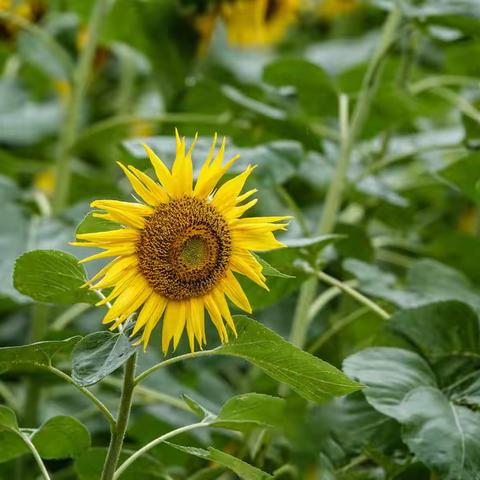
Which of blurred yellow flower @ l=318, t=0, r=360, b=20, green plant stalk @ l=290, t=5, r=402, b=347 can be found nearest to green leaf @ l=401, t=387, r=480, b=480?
green plant stalk @ l=290, t=5, r=402, b=347

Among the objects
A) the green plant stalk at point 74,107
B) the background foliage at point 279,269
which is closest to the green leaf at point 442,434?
the background foliage at point 279,269

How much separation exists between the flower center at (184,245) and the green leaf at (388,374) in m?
0.17

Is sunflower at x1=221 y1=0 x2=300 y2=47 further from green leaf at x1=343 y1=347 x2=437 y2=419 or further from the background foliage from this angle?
green leaf at x1=343 y1=347 x2=437 y2=419

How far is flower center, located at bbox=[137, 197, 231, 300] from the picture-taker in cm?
68

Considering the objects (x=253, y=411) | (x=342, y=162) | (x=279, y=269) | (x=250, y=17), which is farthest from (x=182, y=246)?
(x=250, y=17)

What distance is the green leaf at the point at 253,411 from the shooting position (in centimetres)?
68

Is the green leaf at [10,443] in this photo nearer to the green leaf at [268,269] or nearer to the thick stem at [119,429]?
the thick stem at [119,429]

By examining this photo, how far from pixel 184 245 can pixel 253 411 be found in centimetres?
12

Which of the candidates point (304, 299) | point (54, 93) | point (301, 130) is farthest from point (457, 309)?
point (54, 93)

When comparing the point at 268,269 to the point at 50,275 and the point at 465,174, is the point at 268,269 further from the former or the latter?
the point at 465,174

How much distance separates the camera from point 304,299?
101 centimetres

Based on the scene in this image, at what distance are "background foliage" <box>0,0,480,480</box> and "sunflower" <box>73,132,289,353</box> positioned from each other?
0.06 ft

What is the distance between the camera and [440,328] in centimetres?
92

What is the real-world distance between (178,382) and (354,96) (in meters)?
0.40
